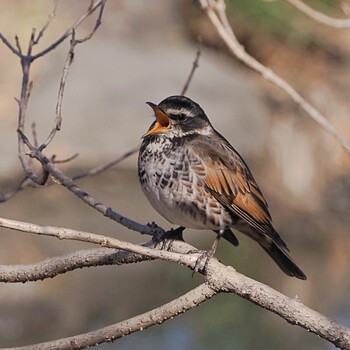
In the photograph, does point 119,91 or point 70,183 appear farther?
point 119,91

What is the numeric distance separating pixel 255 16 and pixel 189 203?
304 inches

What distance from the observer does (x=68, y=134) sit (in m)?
11.1

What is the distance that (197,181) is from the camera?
5367mm

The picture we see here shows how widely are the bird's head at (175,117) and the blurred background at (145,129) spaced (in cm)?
316

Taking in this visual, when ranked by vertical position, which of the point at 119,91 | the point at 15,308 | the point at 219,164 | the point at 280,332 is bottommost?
the point at 15,308

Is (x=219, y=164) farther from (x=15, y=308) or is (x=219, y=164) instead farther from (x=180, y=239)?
(x=15, y=308)

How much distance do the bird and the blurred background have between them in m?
3.07

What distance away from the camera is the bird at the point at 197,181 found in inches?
208

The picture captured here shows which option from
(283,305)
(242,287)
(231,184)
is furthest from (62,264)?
(231,184)

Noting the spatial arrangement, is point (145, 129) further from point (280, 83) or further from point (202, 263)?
point (280, 83)

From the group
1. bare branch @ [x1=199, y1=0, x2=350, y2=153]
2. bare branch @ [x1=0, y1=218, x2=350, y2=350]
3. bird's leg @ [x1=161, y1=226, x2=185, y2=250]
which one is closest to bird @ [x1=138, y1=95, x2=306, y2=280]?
bird's leg @ [x1=161, y1=226, x2=185, y2=250]

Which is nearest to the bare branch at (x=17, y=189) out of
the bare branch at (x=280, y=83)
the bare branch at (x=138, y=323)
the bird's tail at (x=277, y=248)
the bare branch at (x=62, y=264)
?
the bare branch at (x=62, y=264)

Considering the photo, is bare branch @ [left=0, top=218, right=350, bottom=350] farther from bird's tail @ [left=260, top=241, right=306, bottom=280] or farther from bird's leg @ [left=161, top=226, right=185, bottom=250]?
bird's tail @ [left=260, top=241, right=306, bottom=280]

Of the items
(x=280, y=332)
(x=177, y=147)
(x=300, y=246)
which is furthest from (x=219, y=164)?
(x=300, y=246)
